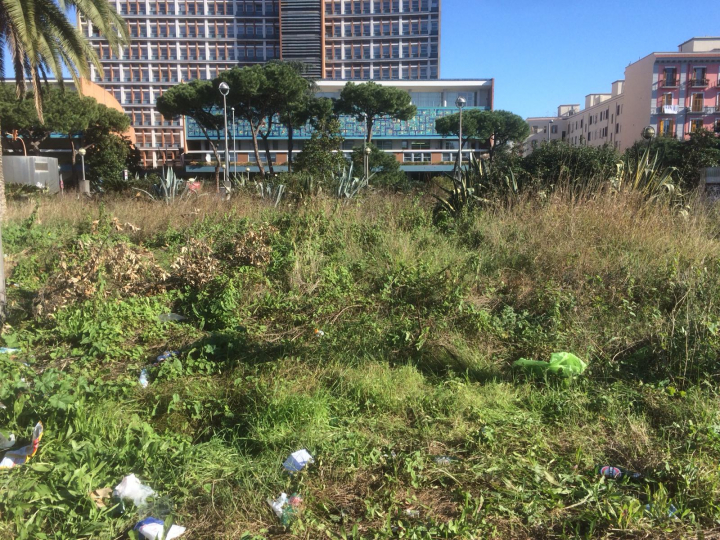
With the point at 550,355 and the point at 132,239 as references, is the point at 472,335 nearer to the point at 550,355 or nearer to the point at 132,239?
the point at 550,355

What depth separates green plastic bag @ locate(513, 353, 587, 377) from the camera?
4070 millimetres

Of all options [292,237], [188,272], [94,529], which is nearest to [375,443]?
[94,529]

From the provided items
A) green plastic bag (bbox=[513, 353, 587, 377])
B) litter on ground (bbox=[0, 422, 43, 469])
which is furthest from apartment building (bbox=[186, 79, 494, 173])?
litter on ground (bbox=[0, 422, 43, 469])

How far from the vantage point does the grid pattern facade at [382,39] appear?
293 ft

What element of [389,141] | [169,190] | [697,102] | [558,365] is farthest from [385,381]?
[389,141]

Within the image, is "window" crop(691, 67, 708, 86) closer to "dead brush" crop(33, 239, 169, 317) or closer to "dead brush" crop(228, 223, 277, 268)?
"dead brush" crop(228, 223, 277, 268)

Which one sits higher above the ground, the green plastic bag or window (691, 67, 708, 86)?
window (691, 67, 708, 86)

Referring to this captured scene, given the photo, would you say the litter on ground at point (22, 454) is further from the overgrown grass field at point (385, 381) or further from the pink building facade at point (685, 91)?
the pink building facade at point (685, 91)

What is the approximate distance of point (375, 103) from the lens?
62438mm

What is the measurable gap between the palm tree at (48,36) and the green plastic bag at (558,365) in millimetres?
A: 10907

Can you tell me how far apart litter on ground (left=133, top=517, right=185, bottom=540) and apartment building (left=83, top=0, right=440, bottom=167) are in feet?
291

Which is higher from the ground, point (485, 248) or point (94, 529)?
point (485, 248)

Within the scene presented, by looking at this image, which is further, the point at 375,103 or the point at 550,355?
the point at 375,103

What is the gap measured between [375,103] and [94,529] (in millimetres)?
63030
